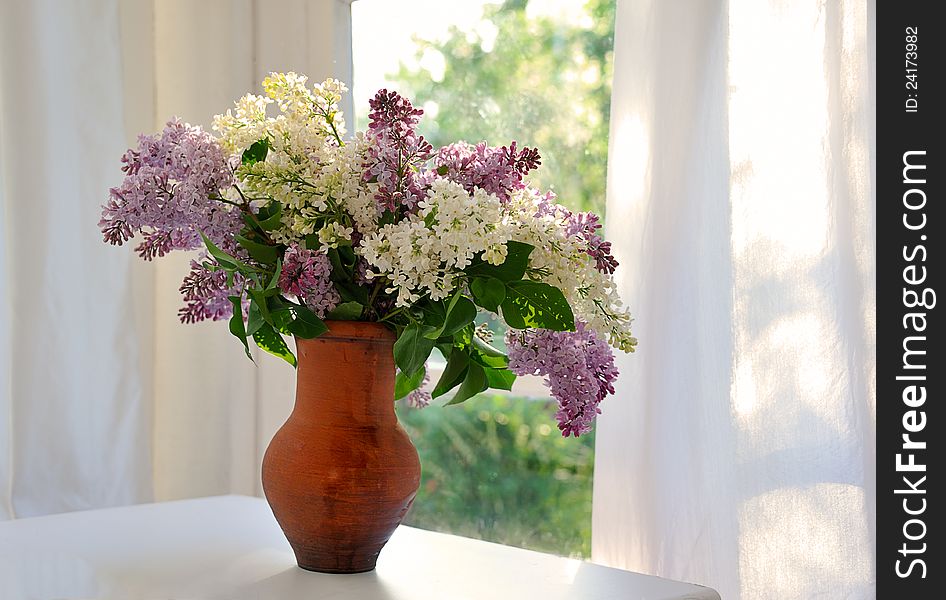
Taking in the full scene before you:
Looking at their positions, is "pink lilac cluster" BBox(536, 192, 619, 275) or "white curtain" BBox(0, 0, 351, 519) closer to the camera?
"pink lilac cluster" BBox(536, 192, 619, 275)

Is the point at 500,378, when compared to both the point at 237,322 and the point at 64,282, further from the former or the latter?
the point at 64,282

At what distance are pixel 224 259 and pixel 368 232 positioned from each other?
0.15m

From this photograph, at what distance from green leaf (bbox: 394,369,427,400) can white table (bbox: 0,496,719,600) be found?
21cm

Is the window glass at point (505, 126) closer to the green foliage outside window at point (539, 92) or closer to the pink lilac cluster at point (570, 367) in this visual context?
the green foliage outside window at point (539, 92)

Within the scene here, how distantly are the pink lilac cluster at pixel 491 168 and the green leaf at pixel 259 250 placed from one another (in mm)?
202

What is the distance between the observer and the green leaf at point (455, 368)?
45.4 inches

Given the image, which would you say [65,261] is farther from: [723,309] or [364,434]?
[723,309]

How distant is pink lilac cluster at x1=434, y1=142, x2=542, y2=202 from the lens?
3.60 ft

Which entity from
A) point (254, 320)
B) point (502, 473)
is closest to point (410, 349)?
point (254, 320)

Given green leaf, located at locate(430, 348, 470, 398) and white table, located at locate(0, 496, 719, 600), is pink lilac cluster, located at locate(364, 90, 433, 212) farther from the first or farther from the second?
white table, located at locate(0, 496, 719, 600)

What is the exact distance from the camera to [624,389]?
63.5 inches

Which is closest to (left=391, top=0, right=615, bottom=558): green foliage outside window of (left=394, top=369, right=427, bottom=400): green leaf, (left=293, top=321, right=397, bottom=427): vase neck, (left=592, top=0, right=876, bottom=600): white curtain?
(left=592, top=0, right=876, bottom=600): white curtain
